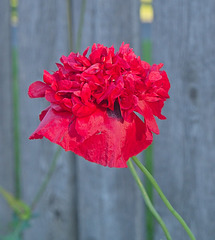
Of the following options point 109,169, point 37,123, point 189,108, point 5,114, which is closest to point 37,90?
point 189,108

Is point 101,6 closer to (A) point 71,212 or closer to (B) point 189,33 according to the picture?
(B) point 189,33

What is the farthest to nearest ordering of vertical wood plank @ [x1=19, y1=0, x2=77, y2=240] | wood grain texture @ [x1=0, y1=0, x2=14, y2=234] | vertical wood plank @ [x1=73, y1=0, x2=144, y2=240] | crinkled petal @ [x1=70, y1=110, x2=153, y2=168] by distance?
wood grain texture @ [x1=0, y1=0, x2=14, y2=234] → vertical wood plank @ [x1=19, y1=0, x2=77, y2=240] → vertical wood plank @ [x1=73, y1=0, x2=144, y2=240] → crinkled petal @ [x1=70, y1=110, x2=153, y2=168]

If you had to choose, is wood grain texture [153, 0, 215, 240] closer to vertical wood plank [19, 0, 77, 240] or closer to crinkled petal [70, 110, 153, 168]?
vertical wood plank [19, 0, 77, 240]

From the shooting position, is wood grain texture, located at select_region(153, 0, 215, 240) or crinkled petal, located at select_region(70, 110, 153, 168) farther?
wood grain texture, located at select_region(153, 0, 215, 240)

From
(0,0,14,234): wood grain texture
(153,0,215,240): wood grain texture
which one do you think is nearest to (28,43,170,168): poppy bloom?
(153,0,215,240): wood grain texture

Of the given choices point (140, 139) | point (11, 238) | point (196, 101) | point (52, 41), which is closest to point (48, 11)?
point (52, 41)

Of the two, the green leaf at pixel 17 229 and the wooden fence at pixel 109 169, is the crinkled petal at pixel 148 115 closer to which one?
the wooden fence at pixel 109 169
